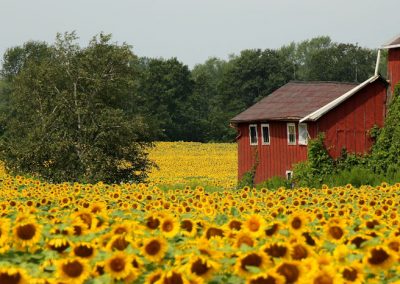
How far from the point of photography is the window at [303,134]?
34.8m

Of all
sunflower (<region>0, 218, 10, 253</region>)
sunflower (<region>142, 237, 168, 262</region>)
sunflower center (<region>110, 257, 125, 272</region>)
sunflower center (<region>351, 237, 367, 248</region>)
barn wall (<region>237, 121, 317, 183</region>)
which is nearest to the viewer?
sunflower center (<region>110, 257, 125, 272</region>)

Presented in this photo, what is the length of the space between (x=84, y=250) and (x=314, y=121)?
97.6 ft

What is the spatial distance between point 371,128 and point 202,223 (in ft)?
97.9

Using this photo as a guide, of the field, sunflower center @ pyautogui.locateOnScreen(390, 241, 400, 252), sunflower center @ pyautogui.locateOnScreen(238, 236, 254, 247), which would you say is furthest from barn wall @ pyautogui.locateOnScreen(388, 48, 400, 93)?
sunflower center @ pyautogui.locateOnScreen(238, 236, 254, 247)

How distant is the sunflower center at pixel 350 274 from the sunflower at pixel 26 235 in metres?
2.38

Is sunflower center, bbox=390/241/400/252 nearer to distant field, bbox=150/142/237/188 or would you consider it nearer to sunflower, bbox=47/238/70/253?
sunflower, bbox=47/238/70/253

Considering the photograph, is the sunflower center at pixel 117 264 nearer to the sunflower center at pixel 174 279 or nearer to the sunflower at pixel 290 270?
the sunflower center at pixel 174 279

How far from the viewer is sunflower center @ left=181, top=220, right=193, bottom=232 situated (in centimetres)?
649

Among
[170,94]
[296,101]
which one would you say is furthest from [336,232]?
[170,94]

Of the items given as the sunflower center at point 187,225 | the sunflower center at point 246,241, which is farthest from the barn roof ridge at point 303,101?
the sunflower center at point 246,241

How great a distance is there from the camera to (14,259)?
215 inches

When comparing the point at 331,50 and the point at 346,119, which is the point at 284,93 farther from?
the point at 331,50

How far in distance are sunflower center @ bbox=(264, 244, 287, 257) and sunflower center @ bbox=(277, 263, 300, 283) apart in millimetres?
528

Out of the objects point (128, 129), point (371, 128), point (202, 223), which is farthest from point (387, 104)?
point (202, 223)
